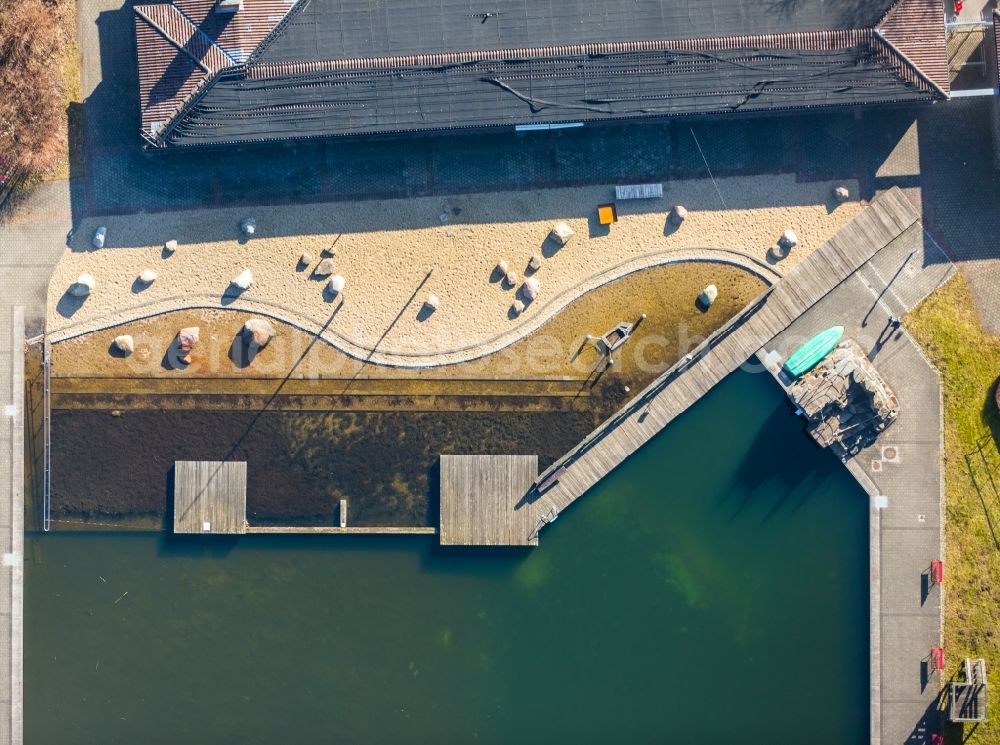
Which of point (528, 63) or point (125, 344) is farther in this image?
point (125, 344)

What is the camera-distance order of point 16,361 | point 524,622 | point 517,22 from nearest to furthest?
point 517,22 → point 524,622 → point 16,361

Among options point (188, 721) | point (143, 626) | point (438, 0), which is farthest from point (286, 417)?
point (438, 0)

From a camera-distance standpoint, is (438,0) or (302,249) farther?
(302,249)

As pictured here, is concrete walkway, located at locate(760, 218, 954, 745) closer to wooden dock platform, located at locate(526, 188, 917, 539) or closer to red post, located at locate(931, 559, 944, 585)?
red post, located at locate(931, 559, 944, 585)

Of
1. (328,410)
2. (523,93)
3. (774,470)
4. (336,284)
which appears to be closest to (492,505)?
(328,410)

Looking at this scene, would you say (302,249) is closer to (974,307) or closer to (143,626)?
(143,626)

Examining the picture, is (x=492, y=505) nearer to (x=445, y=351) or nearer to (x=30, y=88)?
(x=445, y=351)

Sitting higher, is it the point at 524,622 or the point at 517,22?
the point at 517,22
